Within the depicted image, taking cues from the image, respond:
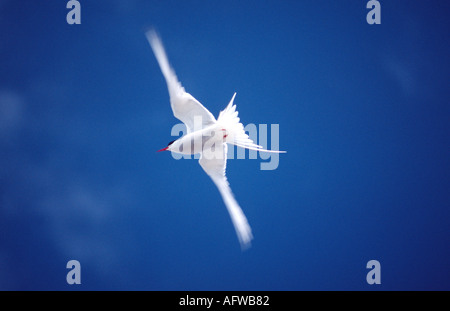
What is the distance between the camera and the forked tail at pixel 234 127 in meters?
3.35

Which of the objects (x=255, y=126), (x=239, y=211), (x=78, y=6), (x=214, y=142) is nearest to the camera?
(x=239, y=211)

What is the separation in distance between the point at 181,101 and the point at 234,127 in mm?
482

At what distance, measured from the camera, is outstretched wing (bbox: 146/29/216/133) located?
3.05 meters

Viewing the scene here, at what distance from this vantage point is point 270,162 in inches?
169

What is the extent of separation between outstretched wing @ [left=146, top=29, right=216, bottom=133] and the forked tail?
98 millimetres

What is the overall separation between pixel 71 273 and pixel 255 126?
2335 millimetres

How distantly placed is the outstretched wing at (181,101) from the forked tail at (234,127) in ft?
0.32

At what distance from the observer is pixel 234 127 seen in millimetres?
3381

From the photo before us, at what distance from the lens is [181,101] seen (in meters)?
3.29

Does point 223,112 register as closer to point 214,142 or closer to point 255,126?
point 214,142

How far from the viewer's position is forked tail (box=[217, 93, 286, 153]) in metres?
3.35

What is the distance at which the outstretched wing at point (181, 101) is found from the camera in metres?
3.05
